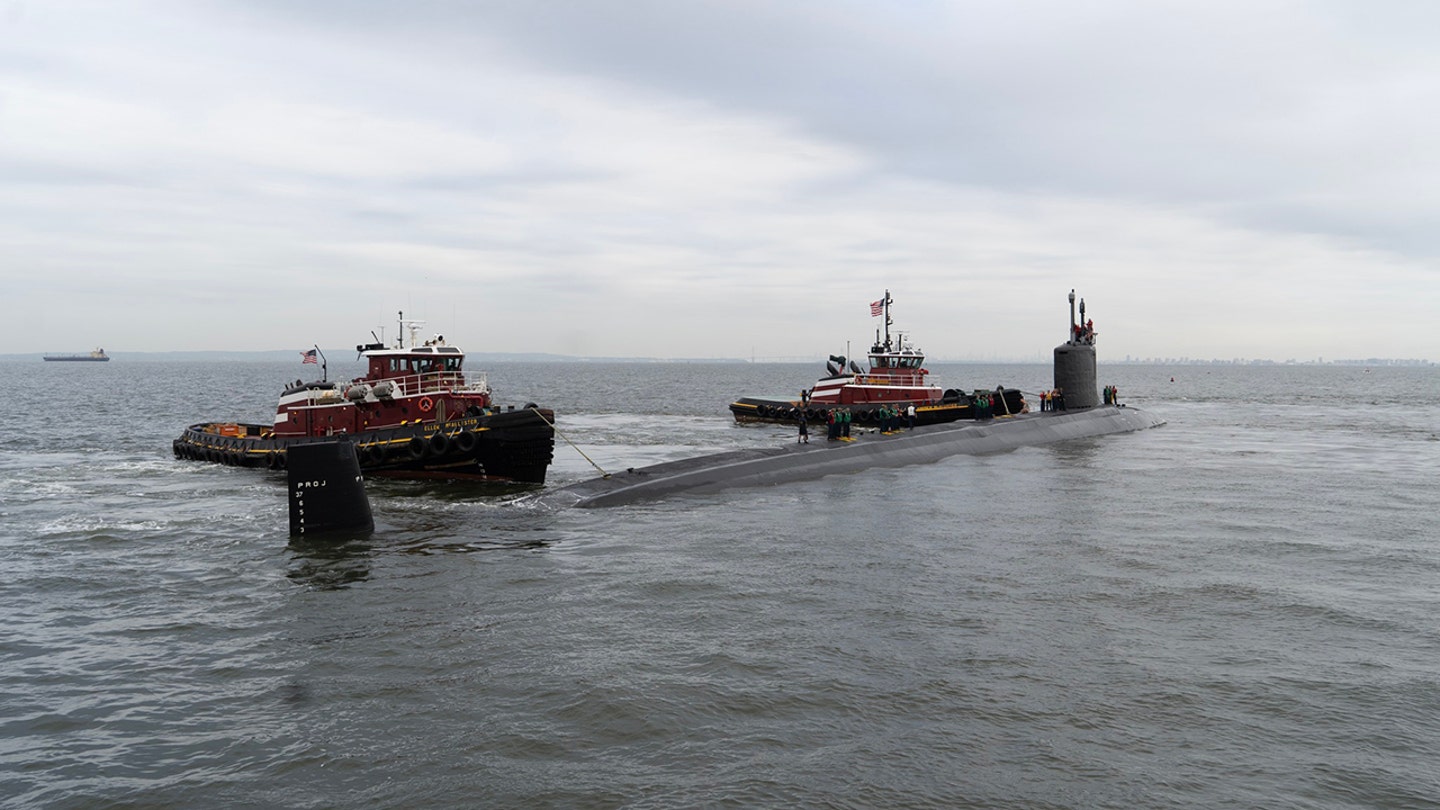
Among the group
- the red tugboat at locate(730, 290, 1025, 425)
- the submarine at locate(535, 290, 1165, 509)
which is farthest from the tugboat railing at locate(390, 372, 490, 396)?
the red tugboat at locate(730, 290, 1025, 425)

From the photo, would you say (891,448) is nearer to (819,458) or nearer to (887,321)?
(819,458)

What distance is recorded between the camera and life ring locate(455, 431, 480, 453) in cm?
2914

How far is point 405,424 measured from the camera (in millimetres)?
32281

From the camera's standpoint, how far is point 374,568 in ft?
59.3

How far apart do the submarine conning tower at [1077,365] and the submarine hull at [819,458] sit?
11.4ft

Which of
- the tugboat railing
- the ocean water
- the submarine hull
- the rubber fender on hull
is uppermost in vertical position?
the tugboat railing

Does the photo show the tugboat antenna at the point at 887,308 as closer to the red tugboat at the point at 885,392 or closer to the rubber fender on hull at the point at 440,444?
the red tugboat at the point at 885,392

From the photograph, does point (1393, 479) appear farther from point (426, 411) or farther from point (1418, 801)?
point (426, 411)

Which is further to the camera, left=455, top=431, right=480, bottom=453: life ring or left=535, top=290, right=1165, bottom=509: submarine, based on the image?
left=455, top=431, right=480, bottom=453: life ring

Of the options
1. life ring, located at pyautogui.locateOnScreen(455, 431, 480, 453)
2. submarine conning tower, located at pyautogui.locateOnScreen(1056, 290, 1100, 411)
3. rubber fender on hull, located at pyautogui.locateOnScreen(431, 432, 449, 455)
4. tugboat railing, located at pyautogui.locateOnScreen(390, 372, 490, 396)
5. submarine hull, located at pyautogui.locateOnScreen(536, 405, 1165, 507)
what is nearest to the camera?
submarine hull, located at pyautogui.locateOnScreen(536, 405, 1165, 507)

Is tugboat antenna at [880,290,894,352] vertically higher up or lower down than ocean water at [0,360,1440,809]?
higher up

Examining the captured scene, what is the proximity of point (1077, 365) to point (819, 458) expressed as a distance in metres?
24.7

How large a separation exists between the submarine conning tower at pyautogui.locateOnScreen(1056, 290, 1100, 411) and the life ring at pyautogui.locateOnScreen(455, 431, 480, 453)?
31996 millimetres

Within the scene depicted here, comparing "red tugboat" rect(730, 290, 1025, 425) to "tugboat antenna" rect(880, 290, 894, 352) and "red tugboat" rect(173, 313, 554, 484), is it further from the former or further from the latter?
"red tugboat" rect(173, 313, 554, 484)
